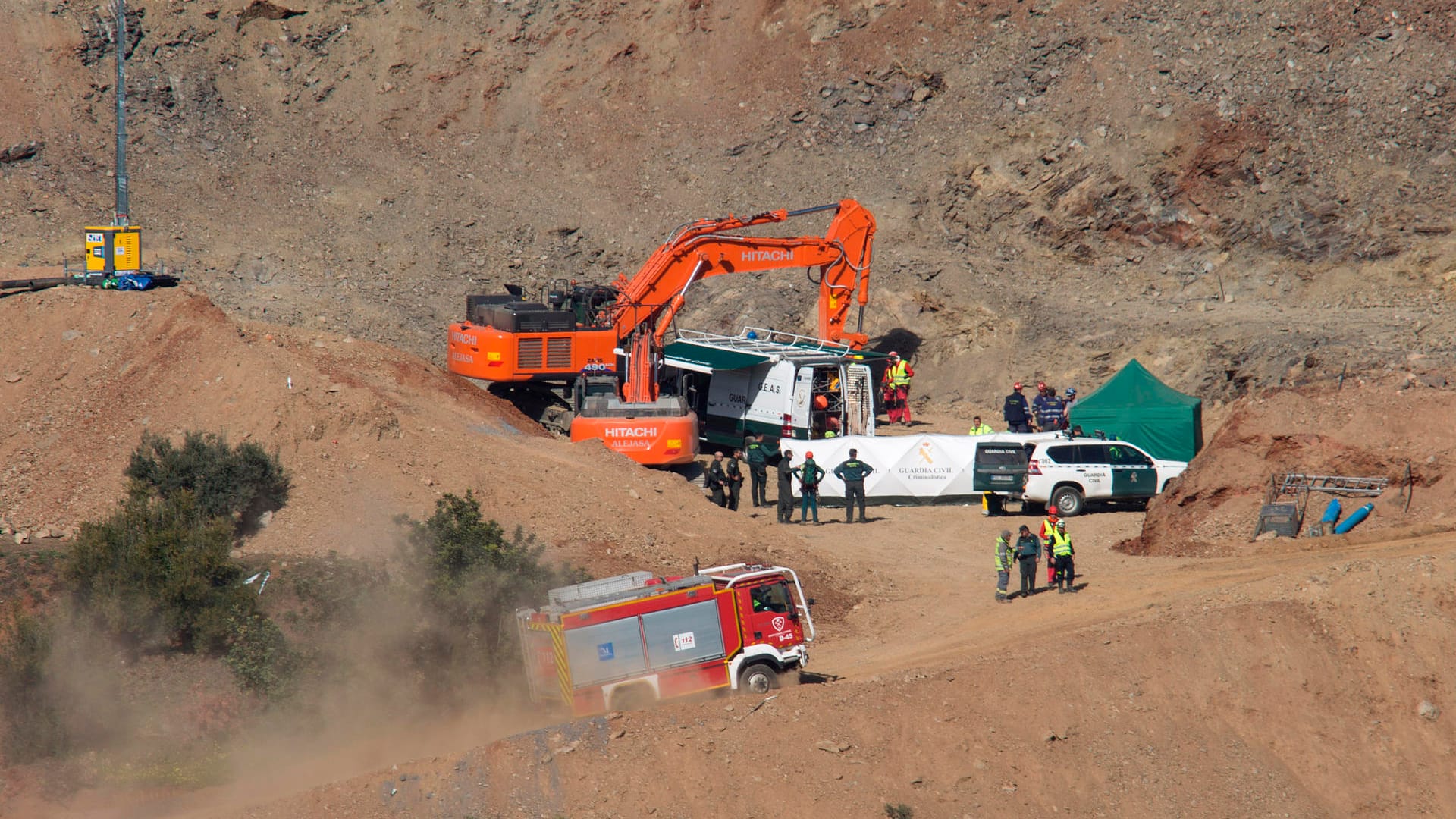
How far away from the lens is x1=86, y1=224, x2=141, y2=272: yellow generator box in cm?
2959

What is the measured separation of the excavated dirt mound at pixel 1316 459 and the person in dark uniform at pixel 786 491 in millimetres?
5842

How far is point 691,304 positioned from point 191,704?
2296cm

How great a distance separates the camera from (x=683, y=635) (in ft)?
48.9

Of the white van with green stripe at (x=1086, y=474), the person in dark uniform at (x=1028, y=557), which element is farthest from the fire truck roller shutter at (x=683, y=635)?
the white van with green stripe at (x=1086, y=474)

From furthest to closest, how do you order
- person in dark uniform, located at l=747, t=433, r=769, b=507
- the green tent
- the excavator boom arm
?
1. the excavator boom arm
2. the green tent
3. person in dark uniform, located at l=747, t=433, r=769, b=507

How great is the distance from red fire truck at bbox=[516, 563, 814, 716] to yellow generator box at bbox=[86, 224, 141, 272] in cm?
1871

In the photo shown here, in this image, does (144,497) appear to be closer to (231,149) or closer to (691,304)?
(691,304)

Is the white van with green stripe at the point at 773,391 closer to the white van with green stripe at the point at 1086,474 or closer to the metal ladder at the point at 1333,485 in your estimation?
the white van with green stripe at the point at 1086,474

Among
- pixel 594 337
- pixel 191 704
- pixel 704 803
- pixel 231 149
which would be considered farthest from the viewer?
pixel 231 149

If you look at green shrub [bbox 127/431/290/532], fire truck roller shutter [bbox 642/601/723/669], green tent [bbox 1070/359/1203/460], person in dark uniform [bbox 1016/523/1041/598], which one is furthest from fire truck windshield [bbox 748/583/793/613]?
green tent [bbox 1070/359/1203/460]

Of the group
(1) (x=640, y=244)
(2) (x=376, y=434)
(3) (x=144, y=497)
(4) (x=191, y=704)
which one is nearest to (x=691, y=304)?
(1) (x=640, y=244)

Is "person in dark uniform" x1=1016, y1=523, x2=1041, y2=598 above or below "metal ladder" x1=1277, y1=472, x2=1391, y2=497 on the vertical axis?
below

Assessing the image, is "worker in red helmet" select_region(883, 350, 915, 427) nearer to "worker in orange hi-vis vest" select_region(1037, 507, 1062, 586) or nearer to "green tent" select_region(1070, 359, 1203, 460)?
"green tent" select_region(1070, 359, 1203, 460)

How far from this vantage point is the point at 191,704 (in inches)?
625
